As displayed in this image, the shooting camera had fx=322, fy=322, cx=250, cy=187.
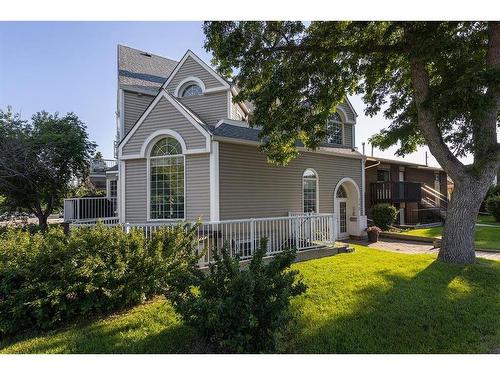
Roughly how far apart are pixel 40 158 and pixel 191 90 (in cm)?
814

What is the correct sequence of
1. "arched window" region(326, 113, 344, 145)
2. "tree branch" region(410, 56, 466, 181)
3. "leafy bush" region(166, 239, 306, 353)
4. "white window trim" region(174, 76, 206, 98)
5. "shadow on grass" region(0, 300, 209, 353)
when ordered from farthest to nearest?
1. "arched window" region(326, 113, 344, 145)
2. "white window trim" region(174, 76, 206, 98)
3. "tree branch" region(410, 56, 466, 181)
4. "shadow on grass" region(0, 300, 209, 353)
5. "leafy bush" region(166, 239, 306, 353)

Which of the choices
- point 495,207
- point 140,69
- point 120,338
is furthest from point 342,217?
point 120,338

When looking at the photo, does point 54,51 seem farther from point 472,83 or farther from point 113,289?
point 472,83

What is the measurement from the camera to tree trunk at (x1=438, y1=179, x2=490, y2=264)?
8.28 m

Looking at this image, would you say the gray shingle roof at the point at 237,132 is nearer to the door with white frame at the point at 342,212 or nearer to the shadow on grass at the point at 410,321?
the door with white frame at the point at 342,212

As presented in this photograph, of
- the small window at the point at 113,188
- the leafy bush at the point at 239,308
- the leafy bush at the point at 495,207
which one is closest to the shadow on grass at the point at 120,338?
the leafy bush at the point at 239,308

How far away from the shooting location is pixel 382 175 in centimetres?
2203

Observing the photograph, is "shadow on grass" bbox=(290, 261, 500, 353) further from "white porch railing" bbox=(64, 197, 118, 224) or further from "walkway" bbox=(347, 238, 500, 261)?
"white porch railing" bbox=(64, 197, 118, 224)

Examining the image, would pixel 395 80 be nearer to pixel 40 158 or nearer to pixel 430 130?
pixel 430 130

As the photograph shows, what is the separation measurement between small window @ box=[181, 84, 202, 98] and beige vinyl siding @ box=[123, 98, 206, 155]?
283 centimetres

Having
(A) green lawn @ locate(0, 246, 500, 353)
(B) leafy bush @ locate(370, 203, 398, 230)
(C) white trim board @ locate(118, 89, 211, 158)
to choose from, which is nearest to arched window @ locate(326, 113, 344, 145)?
(B) leafy bush @ locate(370, 203, 398, 230)

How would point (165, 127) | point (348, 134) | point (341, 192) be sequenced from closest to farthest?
point (165, 127)
point (341, 192)
point (348, 134)

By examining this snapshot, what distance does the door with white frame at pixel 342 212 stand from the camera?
1603 cm

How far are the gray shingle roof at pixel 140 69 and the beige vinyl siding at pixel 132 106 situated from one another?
0.36 metres
